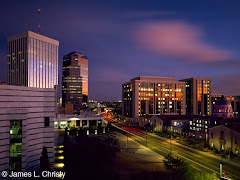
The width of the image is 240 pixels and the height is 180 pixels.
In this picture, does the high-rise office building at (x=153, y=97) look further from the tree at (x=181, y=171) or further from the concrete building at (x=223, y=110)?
the tree at (x=181, y=171)

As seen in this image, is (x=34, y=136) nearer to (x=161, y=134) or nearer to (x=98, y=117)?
(x=161, y=134)

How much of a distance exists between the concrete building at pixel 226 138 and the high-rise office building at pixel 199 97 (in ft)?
348

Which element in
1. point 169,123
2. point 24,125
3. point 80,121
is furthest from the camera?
point 80,121

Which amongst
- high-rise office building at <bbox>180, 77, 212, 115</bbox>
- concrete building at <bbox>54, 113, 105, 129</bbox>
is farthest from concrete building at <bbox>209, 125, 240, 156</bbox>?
high-rise office building at <bbox>180, 77, 212, 115</bbox>

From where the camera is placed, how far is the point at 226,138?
63.4m

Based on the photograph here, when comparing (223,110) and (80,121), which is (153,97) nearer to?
(80,121)

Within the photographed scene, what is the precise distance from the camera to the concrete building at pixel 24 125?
39281 mm

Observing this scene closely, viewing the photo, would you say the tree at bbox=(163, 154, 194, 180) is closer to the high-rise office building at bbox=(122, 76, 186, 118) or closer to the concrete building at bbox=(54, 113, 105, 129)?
the concrete building at bbox=(54, 113, 105, 129)

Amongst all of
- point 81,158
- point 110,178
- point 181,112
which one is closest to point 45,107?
point 81,158

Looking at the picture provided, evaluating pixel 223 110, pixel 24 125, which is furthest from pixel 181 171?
pixel 223 110

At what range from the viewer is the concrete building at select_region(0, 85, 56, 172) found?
39281 mm

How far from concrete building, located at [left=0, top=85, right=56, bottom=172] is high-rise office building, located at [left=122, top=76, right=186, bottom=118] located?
105144 millimetres

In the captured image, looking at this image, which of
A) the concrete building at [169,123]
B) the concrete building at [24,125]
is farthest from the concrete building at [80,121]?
the concrete building at [24,125]

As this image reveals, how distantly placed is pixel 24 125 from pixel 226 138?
56987 millimetres
